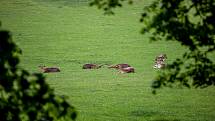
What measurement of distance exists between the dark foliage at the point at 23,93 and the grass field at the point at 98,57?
10499mm

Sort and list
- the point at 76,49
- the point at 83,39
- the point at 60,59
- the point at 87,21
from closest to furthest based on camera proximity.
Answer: the point at 60,59
the point at 76,49
the point at 83,39
the point at 87,21

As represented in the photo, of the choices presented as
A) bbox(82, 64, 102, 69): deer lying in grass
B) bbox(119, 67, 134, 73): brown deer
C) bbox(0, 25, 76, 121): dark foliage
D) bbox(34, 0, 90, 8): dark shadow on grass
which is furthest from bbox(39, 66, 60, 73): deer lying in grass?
bbox(34, 0, 90, 8): dark shadow on grass

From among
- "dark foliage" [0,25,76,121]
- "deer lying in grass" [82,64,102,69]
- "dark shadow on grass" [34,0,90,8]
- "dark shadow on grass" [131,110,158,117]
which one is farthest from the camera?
"dark shadow on grass" [34,0,90,8]

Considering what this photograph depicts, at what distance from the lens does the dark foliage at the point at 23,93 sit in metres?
4.58

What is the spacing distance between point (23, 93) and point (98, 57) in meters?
25.4

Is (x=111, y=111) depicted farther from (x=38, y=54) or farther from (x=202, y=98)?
(x=38, y=54)

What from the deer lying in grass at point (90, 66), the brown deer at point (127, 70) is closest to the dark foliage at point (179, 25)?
the brown deer at point (127, 70)

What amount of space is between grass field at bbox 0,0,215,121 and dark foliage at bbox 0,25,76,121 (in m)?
10.5

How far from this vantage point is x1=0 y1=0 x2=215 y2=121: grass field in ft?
56.1

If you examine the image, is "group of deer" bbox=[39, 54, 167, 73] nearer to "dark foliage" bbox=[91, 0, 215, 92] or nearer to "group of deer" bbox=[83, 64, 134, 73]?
"group of deer" bbox=[83, 64, 134, 73]

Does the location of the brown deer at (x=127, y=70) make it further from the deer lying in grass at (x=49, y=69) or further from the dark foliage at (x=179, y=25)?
the dark foliage at (x=179, y=25)

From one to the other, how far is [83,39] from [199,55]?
2959cm

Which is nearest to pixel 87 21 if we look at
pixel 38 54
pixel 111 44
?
pixel 111 44

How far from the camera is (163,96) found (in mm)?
19547
